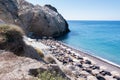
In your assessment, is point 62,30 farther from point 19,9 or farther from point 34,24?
point 19,9

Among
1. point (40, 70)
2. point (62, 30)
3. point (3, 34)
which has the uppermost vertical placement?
point (3, 34)

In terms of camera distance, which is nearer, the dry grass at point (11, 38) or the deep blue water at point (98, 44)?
the dry grass at point (11, 38)

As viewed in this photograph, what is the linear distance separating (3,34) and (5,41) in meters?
0.46

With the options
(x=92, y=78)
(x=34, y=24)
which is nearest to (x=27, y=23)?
(x=34, y=24)

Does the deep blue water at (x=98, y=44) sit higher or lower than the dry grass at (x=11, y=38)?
lower

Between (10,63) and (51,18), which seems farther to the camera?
(51,18)

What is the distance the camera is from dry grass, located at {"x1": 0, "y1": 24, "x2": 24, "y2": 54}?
1416 cm

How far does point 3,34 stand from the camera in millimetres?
14320

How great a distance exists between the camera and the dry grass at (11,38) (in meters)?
14.2

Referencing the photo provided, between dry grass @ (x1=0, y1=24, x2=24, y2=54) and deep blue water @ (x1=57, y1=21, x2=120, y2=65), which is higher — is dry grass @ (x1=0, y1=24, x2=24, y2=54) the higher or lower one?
the higher one

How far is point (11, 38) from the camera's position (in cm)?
1448

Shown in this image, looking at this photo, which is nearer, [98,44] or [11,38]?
[11,38]

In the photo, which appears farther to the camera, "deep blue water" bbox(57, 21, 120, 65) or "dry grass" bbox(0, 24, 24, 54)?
"deep blue water" bbox(57, 21, 120, 65)

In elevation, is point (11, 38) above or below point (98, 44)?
above
